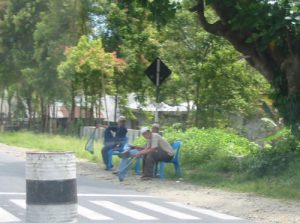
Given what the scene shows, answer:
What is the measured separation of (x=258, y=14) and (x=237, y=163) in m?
3.79

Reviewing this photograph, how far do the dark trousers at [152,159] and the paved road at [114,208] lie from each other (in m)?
1.34

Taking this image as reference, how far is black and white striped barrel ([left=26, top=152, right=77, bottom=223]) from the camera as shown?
23.7ft

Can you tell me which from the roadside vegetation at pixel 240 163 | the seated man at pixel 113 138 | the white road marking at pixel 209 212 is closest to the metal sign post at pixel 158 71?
the seated man at pixel 113 138

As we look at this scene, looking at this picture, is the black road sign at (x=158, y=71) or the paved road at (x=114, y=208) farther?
the black road sign at (x=158, y=71)

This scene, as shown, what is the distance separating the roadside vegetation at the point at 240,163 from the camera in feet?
48.2

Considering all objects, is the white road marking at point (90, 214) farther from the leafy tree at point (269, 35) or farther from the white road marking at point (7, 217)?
the leafy tree at point (269, 35)

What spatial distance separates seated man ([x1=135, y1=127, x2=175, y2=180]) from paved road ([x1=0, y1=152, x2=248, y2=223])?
4.41 feet

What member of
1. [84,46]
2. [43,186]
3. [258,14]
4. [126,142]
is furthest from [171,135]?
[43,186]

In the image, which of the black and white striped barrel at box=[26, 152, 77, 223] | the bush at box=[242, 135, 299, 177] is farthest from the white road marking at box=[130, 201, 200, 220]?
the black and white striped barrel at box=[26, 152, 77, 223]

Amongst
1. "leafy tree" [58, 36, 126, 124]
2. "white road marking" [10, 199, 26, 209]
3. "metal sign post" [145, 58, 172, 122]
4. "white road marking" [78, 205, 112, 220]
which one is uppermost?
"leafy tree" [58, 36, 126, 124]

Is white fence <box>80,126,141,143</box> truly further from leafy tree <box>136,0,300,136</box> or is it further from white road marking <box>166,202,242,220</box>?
white road marking <box>166,202,242,220</box>

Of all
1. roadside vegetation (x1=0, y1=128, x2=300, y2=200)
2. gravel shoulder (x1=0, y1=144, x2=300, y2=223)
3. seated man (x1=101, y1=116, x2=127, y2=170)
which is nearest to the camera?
gravel shoulder (x1=0, y1=144, x2=300, y2=223)

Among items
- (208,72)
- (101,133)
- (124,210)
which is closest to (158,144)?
(124,210)

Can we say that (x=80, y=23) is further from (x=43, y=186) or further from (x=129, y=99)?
(x=43, y=186)
